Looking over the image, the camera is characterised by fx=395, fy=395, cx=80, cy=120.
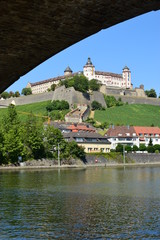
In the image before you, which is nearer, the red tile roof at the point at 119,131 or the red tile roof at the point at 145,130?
the red tile roof at the point at 119,131

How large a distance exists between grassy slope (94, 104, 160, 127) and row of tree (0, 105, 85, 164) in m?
40.7

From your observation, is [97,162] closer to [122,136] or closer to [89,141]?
[89,141]

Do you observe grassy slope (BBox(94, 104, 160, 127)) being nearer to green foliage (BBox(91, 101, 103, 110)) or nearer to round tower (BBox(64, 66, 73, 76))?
green foliage (BBox(91, 101, 103, 110))

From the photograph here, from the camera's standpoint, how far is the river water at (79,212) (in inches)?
671

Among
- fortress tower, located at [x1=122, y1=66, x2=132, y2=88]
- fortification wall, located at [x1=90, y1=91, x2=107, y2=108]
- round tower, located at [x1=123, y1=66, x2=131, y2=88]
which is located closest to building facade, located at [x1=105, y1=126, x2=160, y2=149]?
fortification wall, located at [x1=90, y1=91, x2=107, y2=108]

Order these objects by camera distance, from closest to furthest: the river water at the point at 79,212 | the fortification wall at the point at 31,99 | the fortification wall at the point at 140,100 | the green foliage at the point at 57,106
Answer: the river water at the point at 79,212 → the green foliage at the point at 57,106 → the fortification wall at the point at 31,99 → the fortification wall at the point at 140,100

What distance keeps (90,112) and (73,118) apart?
13930mm

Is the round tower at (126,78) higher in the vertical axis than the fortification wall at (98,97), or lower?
higher

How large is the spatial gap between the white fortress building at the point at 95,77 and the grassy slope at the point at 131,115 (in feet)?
91.9

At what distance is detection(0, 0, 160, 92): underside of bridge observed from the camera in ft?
15.9

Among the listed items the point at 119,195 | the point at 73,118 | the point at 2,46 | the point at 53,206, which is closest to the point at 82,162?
the point at 73,118

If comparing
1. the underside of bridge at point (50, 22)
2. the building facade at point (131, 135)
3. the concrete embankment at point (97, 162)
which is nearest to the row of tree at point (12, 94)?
the building facade at point (131, 135)

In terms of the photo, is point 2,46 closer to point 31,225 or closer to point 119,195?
point 31,225

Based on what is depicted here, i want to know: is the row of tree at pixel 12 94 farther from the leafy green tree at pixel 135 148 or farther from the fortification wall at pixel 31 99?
the leafy green tree at pixel 135 148
